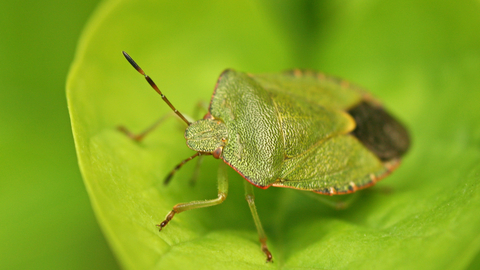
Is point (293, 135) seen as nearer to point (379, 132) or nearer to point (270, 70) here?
point (379, 132)

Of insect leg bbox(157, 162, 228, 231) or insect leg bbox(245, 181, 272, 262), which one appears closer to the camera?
insect leg bbox(157, 162, 228, 231)

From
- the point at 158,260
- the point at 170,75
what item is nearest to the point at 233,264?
the point at 158,260

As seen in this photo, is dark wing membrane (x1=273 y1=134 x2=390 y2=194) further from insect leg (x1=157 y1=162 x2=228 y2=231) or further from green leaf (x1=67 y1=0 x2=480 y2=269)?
insect leg (x1=157 y1=162 x2=228 y2=231)

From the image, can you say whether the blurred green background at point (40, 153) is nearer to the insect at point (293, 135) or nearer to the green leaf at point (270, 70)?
the green leaf at point (270, 70)

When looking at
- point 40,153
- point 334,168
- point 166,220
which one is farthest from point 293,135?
point 40,153

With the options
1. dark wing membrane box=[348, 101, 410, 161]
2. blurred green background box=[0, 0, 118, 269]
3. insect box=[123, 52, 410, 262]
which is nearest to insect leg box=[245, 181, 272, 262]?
insect box=[123, 52, 410, 262]

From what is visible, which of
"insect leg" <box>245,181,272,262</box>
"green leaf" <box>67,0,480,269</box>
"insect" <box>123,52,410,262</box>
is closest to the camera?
"green leaf" <box>67,0,480,269</box>

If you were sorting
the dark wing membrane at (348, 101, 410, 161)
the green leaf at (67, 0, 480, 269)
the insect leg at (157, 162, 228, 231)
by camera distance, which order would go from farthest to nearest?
the dark wing membrane at (348, 101, 410, 161)
the insect leg at (157, 162, 228, 231)
the green leaf at (67, 0, 480, 269)

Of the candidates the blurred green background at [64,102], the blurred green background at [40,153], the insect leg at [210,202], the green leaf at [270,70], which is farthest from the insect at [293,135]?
the blurred green background at [40,153]
